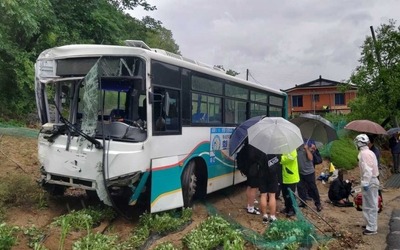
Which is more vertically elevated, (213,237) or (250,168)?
(250,168)

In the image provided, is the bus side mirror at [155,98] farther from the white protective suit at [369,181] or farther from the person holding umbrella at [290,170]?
the white protective suit at [369,181]

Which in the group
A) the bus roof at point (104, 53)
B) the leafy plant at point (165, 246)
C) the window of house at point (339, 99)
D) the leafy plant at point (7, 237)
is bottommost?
the leafy plant at point (165, 246)

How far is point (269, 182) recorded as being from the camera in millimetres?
7574

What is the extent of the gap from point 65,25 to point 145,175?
1213 cm

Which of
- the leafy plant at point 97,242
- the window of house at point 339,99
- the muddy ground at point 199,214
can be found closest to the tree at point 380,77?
the muddy ground at point 199,214

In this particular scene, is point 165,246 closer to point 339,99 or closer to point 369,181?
point 369,181

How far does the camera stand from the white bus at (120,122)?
6199 mm

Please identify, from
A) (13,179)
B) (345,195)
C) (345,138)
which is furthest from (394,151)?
(13,179)

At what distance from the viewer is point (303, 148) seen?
29.1ft

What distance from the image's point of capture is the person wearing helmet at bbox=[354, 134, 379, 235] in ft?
23.8

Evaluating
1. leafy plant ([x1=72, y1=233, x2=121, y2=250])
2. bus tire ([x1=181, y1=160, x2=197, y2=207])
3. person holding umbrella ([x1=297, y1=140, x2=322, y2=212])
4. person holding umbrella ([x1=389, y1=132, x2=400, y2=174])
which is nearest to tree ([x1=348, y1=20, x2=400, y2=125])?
person holding umbrella ([x1=389, y1=132, x2=400, y2=174])

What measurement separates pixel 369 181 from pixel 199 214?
10.4 feet

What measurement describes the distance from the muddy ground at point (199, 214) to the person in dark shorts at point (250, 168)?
292 millimetres

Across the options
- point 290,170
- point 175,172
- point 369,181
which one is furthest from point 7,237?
point 369,181
